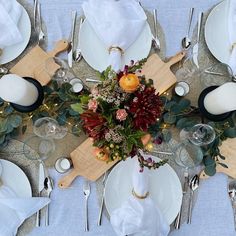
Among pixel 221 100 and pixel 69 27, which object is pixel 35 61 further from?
pixel 221 100

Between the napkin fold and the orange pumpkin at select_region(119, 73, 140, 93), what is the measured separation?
462mm

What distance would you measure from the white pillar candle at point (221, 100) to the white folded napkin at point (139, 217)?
0.79ft

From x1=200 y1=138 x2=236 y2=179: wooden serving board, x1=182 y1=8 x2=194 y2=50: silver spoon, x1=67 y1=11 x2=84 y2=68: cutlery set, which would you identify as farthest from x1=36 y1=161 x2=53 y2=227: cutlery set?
x1=182 y1=8 x2=194 y2=50: silver spoon

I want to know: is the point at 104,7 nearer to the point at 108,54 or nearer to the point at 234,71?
the point at 108,54

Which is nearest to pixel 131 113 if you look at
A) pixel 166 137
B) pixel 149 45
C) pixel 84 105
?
pixel 84 105

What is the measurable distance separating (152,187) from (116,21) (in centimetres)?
49

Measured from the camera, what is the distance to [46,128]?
1.00 meters

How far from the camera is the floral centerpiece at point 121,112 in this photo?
0.76m

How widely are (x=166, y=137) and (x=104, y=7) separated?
0.43 meters

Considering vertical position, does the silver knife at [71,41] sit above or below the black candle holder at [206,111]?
above

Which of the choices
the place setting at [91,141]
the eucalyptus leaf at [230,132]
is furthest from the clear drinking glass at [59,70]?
the eucalyptus leaf at [230,132]

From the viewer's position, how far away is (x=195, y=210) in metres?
1.06

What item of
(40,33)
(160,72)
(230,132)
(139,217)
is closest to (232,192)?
(230,132)

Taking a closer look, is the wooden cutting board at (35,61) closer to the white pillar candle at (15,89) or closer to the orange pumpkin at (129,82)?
the white pillar candle at (15,89)
